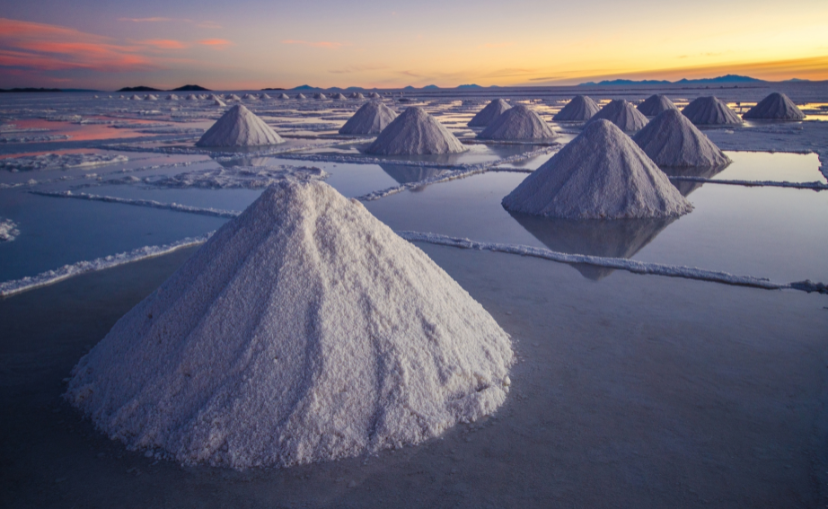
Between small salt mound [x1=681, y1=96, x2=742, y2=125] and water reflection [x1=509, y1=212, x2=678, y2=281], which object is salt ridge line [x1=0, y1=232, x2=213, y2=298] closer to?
water reflection [x1=509, y1=212, x2=678, y2=281]

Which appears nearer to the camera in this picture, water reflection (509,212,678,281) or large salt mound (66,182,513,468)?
large salt mound (66,182,513,468)

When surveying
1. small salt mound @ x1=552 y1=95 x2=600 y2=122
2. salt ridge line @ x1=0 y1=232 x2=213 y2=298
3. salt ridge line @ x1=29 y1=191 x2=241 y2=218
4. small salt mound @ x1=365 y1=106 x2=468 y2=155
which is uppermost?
small salt mound @ x1=552 y1=95 x2=600 y2=122

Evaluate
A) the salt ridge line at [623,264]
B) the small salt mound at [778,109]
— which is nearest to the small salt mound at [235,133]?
the salt ridge line at [623,264]

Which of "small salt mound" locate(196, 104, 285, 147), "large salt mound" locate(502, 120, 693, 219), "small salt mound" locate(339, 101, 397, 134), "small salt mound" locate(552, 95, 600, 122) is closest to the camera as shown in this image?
"large salt mound" locate(502, 120, 693, 219)

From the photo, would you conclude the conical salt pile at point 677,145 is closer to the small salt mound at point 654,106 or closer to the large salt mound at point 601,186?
the large salt mound at point 601,186

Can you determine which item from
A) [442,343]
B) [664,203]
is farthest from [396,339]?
[664,203]

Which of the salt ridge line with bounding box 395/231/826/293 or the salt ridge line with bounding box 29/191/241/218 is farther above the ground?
A: the salt ridge line with bounding box 29/191/241/218

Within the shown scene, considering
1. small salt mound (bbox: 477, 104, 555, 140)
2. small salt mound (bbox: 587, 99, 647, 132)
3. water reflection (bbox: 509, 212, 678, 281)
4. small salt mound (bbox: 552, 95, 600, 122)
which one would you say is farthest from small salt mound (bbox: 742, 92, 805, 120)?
water reflection (bbox: 509, 212, 678, 281)

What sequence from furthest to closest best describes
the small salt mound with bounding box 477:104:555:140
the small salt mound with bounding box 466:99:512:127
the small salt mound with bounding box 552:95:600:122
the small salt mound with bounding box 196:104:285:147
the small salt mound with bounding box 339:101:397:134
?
the small salt mound with bounding box 552:95:600:122
the small salt mound with bounding box 466:99:512:127
the small salt mound with bounding box 339:101:397:134
the small salt mound with bounding box 477:104:555:140
the small salt mound with bounding box 196:104:285:147
